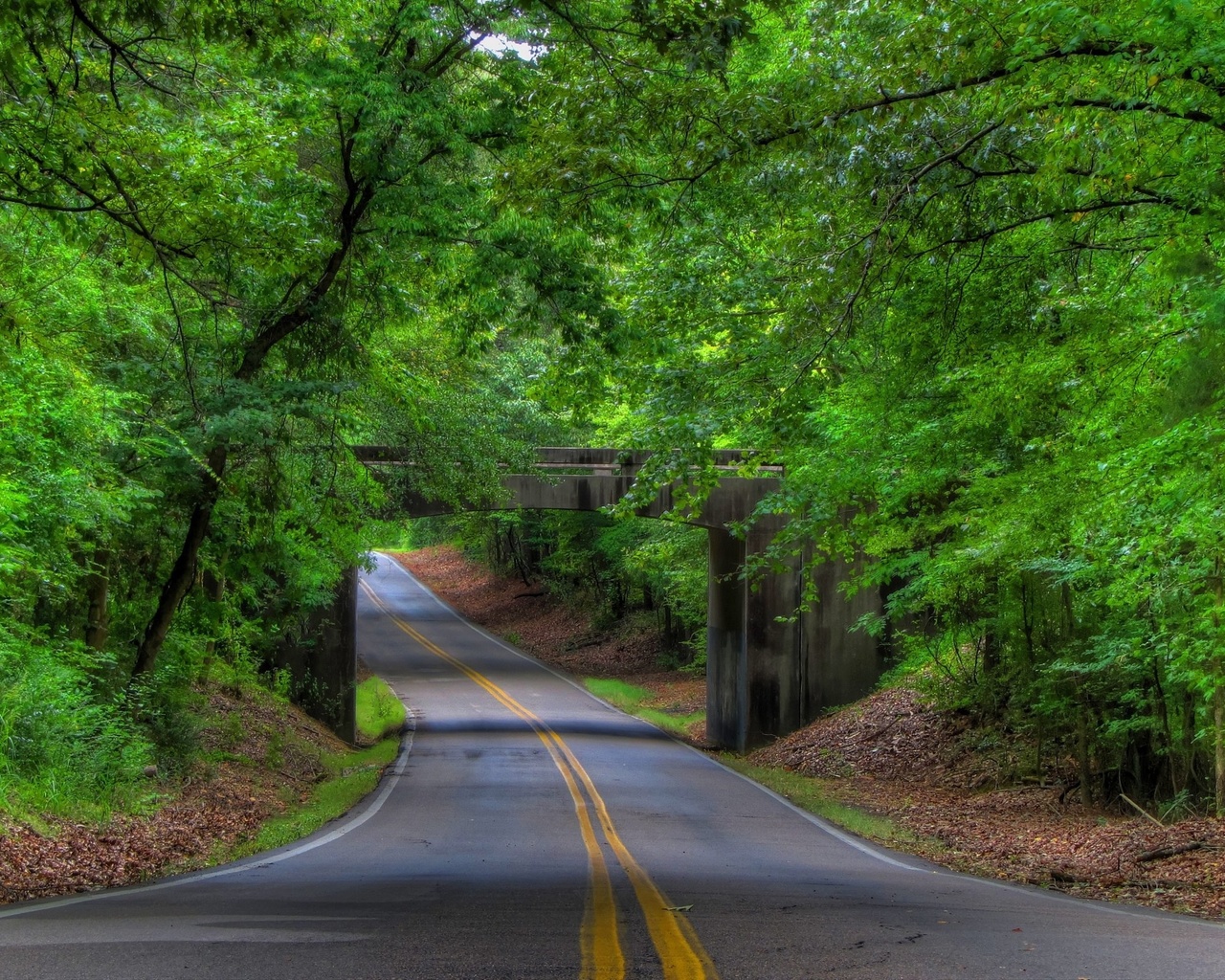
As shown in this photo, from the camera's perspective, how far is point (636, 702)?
3419 cm

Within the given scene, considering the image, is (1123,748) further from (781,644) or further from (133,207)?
(133,207)

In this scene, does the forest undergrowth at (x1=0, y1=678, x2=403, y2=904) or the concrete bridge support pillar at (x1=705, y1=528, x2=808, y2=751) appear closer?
the forest undergrowth at (x1=0, y1=678, x2=403, y2=904)

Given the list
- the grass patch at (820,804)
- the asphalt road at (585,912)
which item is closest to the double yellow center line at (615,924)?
the asphalt road at (585,912)

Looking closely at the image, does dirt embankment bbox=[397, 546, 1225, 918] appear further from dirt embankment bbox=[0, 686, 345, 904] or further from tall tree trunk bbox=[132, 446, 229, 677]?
tall tree trunk bbox=[132, 446, 229, 677]

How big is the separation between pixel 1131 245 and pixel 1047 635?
7.32m

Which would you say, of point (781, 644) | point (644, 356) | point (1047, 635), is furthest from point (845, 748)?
point (644, 356)

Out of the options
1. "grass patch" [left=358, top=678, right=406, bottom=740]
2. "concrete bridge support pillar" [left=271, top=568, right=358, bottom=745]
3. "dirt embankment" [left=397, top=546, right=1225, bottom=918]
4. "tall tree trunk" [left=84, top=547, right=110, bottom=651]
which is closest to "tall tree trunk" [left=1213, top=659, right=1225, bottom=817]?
"dirt embankment" [left=397, top=546, right=1225, bottom=918]

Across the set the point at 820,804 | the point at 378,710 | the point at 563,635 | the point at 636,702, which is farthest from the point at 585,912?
the point at 563,635

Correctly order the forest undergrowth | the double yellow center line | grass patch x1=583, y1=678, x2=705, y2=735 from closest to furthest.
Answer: the double yellow center line, the forest undergrowth, grass patch x1=583, y1=678, x2=705, y2=735

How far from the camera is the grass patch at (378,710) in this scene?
27.1 metres

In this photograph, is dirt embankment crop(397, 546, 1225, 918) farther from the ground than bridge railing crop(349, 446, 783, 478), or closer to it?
closer to it

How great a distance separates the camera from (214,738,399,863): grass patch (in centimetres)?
1202

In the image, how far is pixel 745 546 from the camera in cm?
2473

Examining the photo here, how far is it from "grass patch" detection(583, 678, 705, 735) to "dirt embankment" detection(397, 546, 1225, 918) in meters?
1.39
